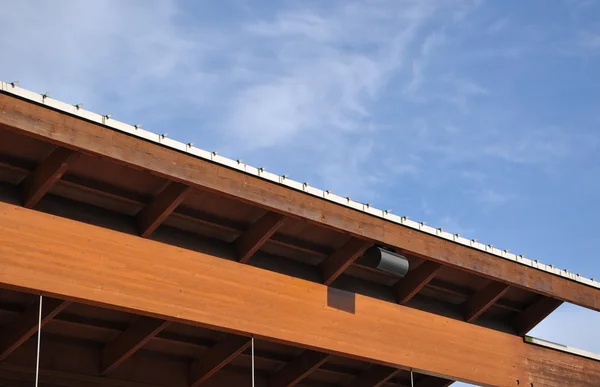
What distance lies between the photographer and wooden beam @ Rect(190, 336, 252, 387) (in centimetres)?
1034

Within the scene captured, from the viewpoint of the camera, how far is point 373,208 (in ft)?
33.4

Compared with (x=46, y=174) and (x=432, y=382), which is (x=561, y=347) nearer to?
(x=432, y=382)

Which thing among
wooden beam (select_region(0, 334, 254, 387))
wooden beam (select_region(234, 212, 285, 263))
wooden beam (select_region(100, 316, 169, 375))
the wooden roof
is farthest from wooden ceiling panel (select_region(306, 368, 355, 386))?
wooden beam (select_region(234, 212, 285, 263))

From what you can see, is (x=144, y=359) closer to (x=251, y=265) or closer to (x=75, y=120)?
(x=251, y=265)

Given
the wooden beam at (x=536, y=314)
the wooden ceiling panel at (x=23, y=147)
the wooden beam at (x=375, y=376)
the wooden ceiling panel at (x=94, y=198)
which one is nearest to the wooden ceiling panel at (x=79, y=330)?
the wooden ceiling panel at (x=94, y=198)

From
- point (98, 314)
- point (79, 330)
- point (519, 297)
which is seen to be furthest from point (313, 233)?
point (519, 297)

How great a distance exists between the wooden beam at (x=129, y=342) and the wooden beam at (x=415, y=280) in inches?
111

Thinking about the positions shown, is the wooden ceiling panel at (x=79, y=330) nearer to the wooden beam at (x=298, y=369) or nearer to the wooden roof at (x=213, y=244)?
the wooden roof at (x=213, y=244)

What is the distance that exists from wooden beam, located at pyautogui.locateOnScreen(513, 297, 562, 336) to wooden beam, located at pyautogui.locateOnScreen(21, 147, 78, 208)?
655cm

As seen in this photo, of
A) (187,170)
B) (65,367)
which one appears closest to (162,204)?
(187,170)

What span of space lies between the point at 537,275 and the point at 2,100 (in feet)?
22.8

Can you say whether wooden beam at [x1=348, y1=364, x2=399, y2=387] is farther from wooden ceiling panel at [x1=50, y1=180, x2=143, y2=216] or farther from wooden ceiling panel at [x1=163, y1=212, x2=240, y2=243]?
wooden ceiling panel at [x1=50, y1=180, x2=143, y2=216]

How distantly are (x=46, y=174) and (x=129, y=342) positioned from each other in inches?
93.0

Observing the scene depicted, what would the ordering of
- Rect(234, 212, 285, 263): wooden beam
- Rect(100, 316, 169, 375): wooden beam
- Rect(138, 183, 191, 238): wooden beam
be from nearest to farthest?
Rect(138, 183, 191, 238): wooden beam, Rect(234, 212, 285, 263): wooden beam, Rect(100, 316, 169, 375): wooden beam
